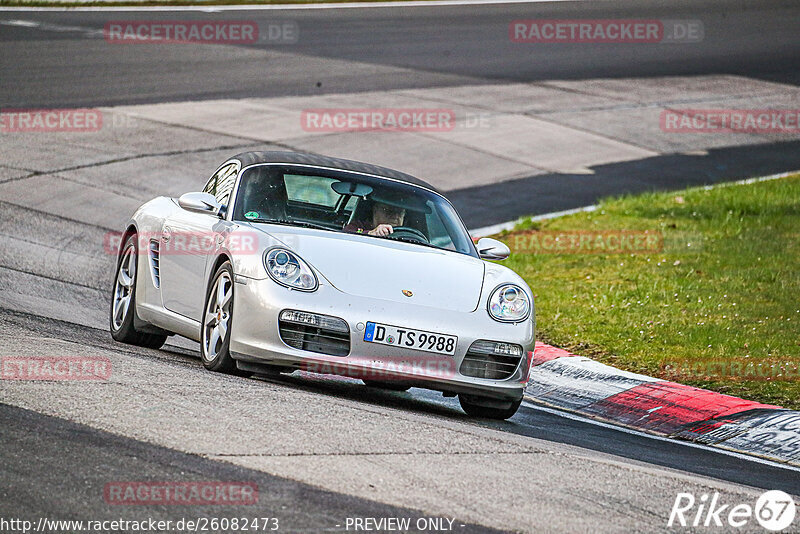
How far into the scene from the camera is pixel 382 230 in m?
8.08

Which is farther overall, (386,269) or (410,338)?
(386,269)

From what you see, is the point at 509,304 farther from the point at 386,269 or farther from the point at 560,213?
the point at 560,213

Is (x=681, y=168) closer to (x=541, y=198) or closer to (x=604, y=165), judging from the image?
(x=604, y=165)

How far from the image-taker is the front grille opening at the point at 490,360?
7.24 meters

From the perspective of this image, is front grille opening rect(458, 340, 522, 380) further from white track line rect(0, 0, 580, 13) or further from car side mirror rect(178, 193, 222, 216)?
white track line rect(0, 0, 580, 13)

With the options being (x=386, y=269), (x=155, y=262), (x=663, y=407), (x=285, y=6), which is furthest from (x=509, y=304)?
(x=285, y=6)

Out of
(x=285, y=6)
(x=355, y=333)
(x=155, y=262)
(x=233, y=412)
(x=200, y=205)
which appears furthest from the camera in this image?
→ (x=285, y=6)

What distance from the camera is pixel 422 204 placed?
8.50 meters

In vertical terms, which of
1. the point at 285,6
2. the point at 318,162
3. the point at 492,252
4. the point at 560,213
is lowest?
the point at 560,213

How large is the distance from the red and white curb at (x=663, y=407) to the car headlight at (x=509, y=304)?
4.31ft

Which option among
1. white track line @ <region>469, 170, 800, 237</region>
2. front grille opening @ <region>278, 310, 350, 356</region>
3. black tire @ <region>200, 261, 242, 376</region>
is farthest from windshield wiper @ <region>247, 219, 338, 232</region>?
white track line @ <region>469, 170, 800, 237</region>

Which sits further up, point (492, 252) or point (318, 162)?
point (318, 162)

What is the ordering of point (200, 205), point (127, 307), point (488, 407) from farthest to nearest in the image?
point (127, 307), point (200, 205), point (488, 407)

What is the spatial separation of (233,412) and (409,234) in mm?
2527
